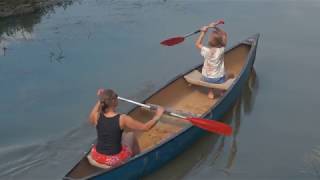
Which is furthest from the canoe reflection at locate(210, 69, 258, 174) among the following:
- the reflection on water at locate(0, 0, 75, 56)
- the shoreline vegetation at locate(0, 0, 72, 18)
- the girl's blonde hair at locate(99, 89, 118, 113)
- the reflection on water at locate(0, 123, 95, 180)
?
the shoreline vegetation at locate(0, 0, 72, 18)

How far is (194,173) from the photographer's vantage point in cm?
753

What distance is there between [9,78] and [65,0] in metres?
7.19

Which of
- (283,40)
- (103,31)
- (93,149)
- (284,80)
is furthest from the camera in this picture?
(103,31)

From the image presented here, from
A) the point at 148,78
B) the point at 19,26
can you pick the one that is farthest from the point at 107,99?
the point at 19,26

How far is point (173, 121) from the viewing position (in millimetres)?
8477

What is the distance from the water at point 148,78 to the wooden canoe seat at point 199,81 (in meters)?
0.55

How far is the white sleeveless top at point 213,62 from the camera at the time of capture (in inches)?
355

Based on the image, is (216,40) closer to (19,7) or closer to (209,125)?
(209,125)

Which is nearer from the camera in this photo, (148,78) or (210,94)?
(210,94)

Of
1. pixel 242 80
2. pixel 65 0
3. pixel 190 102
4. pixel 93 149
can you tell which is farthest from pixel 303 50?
pixel 65 0

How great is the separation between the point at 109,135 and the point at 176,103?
306 centimetres

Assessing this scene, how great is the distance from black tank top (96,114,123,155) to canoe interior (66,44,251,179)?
0.90ft

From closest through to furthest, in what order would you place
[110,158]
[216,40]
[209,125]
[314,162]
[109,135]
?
[109,135]
[110,158]
[209,125]
[314,162]
[216,40]

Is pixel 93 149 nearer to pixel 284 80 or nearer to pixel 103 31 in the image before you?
pixel 284 80
